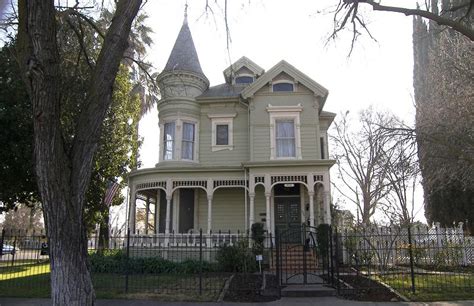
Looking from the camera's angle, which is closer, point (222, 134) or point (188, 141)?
point (188, 141)

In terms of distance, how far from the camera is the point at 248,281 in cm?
1402

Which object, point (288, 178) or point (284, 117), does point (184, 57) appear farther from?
point (288, 178)

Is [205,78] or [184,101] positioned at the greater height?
[205,78]

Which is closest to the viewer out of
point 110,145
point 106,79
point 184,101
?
point 106,79

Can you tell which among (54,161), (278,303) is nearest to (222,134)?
(278,303)

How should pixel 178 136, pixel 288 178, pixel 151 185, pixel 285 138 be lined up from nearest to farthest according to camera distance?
1. pixel 288 178
2. pixel 151 185
3. pixel 285 138
4. pixel 178 136

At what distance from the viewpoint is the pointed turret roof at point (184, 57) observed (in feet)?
76.2

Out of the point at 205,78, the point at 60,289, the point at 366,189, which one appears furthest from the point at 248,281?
the point at 366,189

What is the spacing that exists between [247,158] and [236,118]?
91.4 inches

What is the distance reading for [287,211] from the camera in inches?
840

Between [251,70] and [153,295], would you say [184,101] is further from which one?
[153,295]

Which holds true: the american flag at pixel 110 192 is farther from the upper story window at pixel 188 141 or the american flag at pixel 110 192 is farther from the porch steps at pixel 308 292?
the porch steps at pixel 308 292

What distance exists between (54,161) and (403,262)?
1722cm

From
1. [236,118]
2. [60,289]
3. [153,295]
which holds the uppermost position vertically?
[236,118]
